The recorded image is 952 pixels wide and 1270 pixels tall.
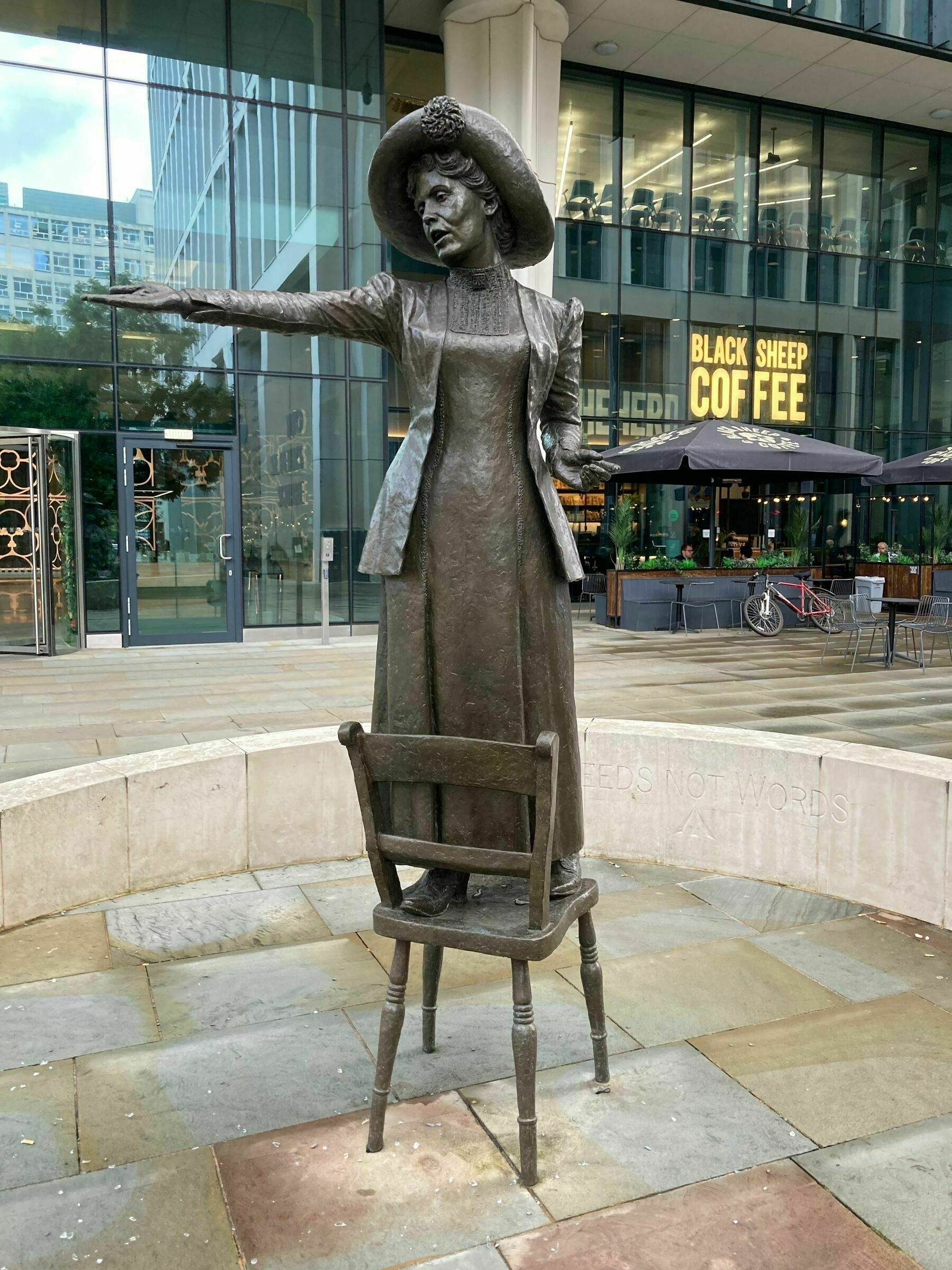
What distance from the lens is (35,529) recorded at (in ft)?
41.9

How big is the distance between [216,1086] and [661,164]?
20.7 m

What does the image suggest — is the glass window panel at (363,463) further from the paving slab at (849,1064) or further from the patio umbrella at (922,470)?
the paving slab at (849,1064)

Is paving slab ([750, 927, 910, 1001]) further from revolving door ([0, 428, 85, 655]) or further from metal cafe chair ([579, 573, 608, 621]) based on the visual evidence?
metal cafe chair ([579, 573, 608, 621])

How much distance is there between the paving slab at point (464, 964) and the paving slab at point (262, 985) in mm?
64

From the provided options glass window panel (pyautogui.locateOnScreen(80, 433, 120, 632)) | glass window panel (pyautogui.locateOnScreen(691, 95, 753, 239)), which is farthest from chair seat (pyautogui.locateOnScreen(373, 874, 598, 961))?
Answer: glass window panel (pyautogui.locateOnScreen(691, 95, 753, 239))

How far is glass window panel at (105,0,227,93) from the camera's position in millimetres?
13297

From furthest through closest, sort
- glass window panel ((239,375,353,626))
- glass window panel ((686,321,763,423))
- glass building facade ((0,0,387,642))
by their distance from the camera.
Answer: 1. glass window panel ((686,321,763,423))
2. glass window panel ((239,375,353,626))
3. glass building facade ((0,0,387,642))

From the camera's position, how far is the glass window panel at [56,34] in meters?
12.9

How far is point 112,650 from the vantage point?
526 inches

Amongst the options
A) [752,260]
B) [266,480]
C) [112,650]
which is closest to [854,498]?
[752,260]

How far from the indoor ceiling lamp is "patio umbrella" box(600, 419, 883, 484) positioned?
733 cm

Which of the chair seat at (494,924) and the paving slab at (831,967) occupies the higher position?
the chair seat at (494,924)

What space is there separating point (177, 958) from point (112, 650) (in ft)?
34.1

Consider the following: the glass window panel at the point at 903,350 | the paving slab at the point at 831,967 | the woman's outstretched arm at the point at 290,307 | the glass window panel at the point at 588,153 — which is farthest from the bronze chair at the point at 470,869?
the glass window panel at the point at 903,350
